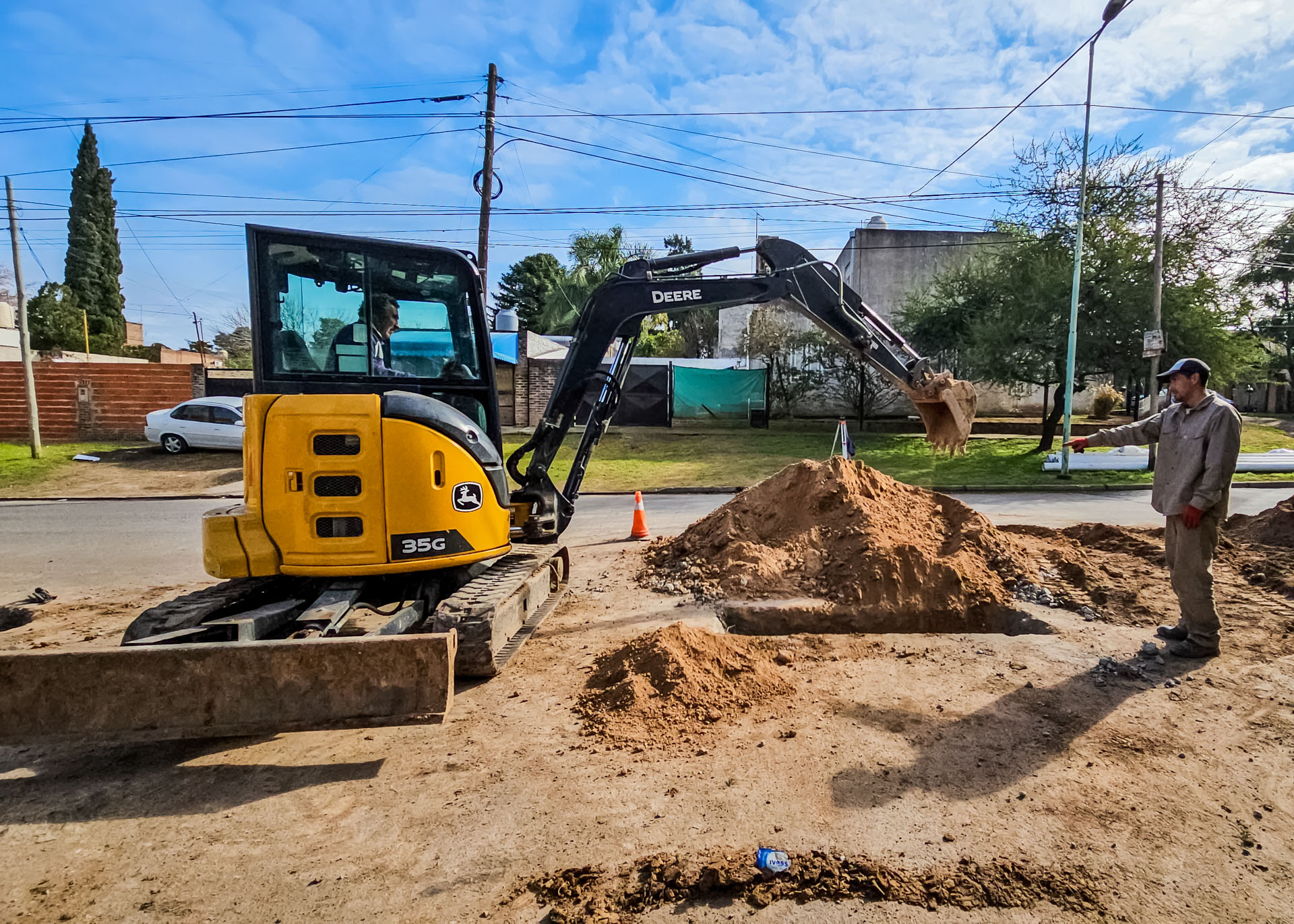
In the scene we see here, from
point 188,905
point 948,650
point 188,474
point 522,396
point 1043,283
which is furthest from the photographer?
point 522,396

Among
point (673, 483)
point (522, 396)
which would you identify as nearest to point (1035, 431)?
point (673, 483)

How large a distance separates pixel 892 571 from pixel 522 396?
61.7 feet

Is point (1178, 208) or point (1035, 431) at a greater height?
point (1178, 208)

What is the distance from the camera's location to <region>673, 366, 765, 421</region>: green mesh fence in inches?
935

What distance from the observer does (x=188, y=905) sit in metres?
2.66

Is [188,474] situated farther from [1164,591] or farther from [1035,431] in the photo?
[1035,431]

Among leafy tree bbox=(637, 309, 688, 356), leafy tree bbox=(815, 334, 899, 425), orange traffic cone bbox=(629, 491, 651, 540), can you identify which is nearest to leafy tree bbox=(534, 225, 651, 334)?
leafy tree bbox=(637, 309, 688, 356)

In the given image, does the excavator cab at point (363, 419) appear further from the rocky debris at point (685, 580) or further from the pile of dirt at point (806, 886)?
the pile of dirt at point (806, 886)

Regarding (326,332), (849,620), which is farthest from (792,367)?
(326,332)

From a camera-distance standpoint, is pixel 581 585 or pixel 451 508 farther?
pixel 581 585

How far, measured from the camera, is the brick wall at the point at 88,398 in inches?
836

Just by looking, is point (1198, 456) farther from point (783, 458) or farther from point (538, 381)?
point (538, 381)

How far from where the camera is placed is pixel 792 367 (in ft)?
80.5

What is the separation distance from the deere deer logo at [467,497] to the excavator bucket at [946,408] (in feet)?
13.1
